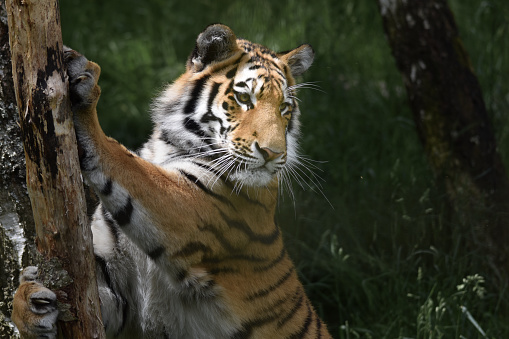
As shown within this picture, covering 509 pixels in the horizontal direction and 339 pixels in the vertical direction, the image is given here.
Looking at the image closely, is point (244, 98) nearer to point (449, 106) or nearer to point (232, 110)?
point (232, 110)

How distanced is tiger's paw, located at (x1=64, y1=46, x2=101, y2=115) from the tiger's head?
28.2 inches

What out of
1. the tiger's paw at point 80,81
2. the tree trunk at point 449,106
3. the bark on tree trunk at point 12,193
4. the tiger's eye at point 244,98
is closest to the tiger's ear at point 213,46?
the tiger's eye at point 244,98

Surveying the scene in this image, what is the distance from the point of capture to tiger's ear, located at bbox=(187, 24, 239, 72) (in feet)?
10.1

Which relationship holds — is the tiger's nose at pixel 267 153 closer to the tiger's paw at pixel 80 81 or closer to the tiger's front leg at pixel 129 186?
the tiger's front leg at pixel 129 186

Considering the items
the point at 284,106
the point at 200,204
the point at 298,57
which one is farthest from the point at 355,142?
the point at 200,204

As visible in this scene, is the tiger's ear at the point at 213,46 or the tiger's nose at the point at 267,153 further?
the tiger's ear at the point at 213,46

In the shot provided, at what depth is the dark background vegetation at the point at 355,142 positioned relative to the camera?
4.11 metres

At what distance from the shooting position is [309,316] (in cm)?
342

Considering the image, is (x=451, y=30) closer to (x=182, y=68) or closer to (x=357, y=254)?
(x=357, y=254)

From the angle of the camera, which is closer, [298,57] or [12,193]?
[12,193]

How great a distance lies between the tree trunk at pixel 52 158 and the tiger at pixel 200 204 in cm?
15

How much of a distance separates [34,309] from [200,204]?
78 centimetres

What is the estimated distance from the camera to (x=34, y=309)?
2.37m

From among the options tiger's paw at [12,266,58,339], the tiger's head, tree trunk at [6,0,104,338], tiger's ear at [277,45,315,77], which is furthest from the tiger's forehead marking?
tiger's paw at [12,266,58,339]
